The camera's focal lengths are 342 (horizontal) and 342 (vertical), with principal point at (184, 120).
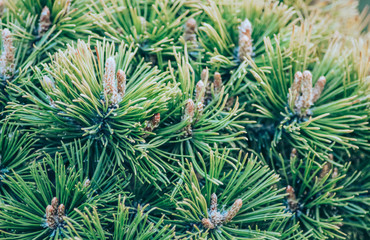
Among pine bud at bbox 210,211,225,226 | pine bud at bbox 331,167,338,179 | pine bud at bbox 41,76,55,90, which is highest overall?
pine bud at bbox 41,76,55,90

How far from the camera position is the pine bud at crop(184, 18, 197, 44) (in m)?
0.45

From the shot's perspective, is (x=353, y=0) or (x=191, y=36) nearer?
(x=191, y=36)

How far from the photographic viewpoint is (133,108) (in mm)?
337

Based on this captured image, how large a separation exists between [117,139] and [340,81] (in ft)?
0.97

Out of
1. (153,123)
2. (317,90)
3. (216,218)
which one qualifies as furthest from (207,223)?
(317,90)

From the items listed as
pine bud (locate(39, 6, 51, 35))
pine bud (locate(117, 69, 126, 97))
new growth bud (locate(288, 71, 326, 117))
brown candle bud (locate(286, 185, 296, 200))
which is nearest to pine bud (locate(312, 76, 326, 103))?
new growth bud (locate(288, 71, 326, 117))

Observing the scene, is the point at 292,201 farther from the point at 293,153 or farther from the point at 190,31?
the point at 190,31

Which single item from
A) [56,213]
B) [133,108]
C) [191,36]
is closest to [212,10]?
[191,36]

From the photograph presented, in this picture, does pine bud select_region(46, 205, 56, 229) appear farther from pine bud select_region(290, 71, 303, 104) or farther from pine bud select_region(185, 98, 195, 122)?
pine bud select_region(290, 71, 303, 104)

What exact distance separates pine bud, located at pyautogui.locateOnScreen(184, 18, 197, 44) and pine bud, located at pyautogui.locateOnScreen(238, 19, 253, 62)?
0.06 m

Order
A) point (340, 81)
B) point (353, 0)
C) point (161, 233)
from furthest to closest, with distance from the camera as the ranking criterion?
1. point (353, 0)
2. point (340, 81)
3. point (161, 233)

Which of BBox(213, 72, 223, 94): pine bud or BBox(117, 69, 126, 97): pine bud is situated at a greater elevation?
BBox(213, 72, 223, 94): pine bud

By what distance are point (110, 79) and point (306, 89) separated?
0.23m

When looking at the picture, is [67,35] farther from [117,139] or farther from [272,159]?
[272,159]
